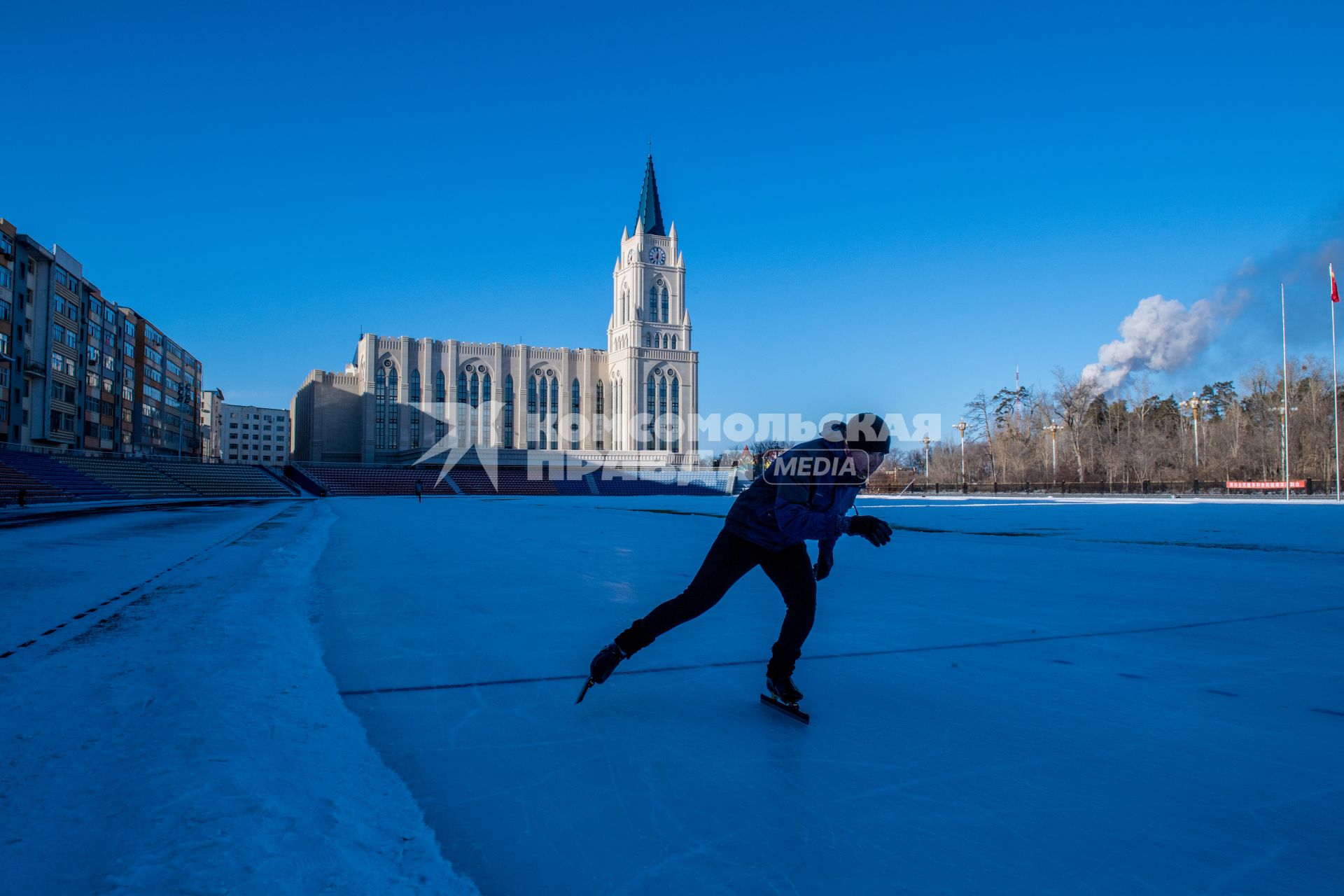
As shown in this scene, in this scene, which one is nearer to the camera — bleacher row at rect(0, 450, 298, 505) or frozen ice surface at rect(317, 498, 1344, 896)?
frozen ice surface at rect(317, 498, 1344, 896)

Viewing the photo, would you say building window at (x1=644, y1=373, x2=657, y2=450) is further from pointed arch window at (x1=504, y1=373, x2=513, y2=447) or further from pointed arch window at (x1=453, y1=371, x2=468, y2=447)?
pointed arch window at (x1=453, y1=371, x2=468, y2=447)

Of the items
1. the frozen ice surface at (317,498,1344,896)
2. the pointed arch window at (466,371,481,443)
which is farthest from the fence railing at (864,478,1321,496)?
the pointed arch window at (466,371,481,443)

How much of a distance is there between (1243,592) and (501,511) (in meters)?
21.1

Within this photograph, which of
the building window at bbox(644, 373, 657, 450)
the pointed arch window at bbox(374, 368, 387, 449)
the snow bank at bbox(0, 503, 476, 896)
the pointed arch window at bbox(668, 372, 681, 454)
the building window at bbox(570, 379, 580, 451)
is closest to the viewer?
the snow bank at bbox(0, 503, 476, 896)

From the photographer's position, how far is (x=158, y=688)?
10.8ft

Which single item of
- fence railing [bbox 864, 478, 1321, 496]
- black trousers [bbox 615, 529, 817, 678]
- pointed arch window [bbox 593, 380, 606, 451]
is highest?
pointed arch window [bbox 593, 380, 606, 451]

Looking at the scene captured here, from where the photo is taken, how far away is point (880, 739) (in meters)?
2.88

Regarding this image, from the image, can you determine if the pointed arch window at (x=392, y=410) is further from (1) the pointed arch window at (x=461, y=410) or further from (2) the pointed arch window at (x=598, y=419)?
(2) the pointed arch window at (x=598, y=419)

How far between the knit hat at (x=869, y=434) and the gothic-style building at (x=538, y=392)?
7198 cm

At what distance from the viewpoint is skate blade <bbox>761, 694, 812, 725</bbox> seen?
308 centimetres

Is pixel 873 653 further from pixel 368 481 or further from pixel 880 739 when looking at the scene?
pixel 368 481

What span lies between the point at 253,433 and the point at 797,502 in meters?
164

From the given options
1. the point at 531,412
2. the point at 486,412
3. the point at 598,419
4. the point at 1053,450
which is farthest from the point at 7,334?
the point at 1053,450

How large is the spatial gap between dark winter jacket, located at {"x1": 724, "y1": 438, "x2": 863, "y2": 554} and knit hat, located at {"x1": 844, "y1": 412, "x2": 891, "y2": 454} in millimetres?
64
